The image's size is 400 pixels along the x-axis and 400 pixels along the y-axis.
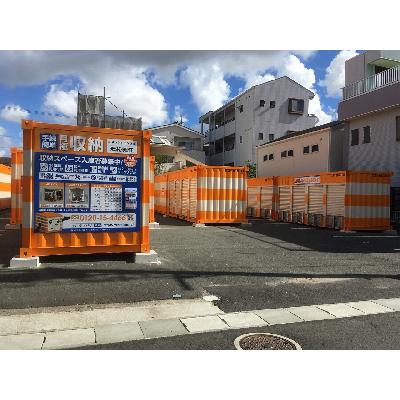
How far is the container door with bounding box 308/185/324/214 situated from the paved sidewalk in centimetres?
1184

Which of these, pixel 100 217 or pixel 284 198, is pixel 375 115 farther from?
pixel 100 217

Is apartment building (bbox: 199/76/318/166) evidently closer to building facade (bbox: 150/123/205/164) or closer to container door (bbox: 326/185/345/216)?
building facade (bbox: 150/123/205/164)

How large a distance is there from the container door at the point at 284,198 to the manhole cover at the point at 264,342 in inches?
635

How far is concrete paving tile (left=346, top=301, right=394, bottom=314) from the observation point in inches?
231

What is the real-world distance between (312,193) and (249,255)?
9546 mm

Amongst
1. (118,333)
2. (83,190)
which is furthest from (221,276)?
(83,190)

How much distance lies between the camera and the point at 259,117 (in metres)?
40.7

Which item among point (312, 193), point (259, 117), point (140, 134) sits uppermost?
point (259, 117)

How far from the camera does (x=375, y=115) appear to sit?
20969 mm

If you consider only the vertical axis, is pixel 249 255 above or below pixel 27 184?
below

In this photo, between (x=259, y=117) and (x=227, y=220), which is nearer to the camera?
(x=227, y=220)

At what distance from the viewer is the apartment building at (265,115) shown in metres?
40.8
